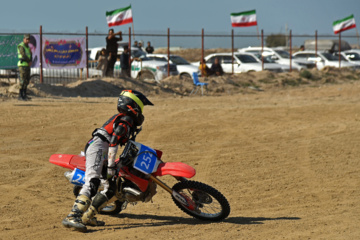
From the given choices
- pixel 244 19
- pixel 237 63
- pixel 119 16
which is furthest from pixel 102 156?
pixel 244 19

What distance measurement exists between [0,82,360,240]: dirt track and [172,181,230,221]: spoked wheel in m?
0.13

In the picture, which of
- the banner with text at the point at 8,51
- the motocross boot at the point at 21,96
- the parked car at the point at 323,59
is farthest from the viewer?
the parked car at the point at 323,59

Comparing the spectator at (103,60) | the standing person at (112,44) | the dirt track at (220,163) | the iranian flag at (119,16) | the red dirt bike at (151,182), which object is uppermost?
the iranian flag at (119,16)

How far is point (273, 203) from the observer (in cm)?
784

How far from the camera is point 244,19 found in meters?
27.8

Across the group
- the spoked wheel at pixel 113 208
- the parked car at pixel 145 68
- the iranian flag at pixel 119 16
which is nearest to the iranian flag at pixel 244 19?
the parked car at pixel 145 68

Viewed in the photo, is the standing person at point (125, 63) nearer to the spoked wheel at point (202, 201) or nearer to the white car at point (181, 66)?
the white car at point (181, 66)

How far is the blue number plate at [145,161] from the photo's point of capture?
6.26 m

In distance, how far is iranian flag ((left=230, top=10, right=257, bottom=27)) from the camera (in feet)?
90.9

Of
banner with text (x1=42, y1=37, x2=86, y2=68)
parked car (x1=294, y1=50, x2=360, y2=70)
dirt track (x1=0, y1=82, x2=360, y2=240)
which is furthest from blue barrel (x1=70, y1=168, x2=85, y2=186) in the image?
parked car (x1=294, y1=50, x2=360, y2=70)

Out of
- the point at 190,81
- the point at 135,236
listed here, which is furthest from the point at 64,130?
the point at 190,81

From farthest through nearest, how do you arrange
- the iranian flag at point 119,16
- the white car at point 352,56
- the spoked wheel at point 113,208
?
the white car at point 352,56 < the iranian flag at point 119,16 < the spoked wheel at point 113,208

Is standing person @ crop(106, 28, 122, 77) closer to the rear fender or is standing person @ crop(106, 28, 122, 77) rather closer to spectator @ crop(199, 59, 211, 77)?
spectator @ crop(199, 59, 211, 77)

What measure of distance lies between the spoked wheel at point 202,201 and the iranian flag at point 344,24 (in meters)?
27.4
